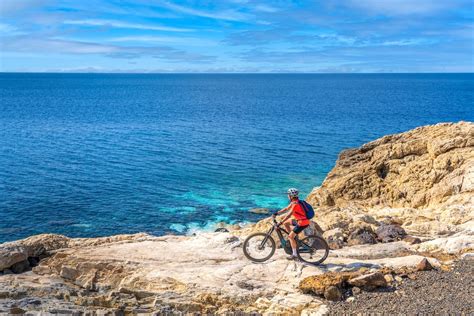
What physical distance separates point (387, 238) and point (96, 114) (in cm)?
10370

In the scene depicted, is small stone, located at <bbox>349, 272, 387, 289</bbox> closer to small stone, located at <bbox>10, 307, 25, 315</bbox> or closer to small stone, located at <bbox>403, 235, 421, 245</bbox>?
small stone, located at <bbox>403, 235, 421, 245</bbox>

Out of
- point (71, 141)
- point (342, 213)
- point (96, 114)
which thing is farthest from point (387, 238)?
point (96, 114)

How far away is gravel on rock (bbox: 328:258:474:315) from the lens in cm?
1435

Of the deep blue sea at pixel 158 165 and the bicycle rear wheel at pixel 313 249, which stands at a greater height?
the bicycle rear wheel at pixel 313 249

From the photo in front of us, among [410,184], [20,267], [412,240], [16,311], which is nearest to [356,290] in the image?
[412,240]

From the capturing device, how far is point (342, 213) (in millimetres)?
27500

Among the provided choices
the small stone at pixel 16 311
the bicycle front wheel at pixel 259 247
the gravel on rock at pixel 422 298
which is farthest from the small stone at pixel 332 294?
the small stone at pixel 16 311

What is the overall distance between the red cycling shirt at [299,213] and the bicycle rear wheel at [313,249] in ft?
2.06

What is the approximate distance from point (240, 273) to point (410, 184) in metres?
Answer: 18.6

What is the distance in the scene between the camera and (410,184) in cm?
3130

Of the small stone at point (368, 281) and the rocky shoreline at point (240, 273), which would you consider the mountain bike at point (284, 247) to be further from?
the small stone at point (368, 281)

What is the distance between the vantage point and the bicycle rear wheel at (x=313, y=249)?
57.9ft

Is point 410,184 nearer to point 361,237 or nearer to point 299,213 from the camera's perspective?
point 361,237

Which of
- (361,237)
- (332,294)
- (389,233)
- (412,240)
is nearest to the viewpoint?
(332,294)
